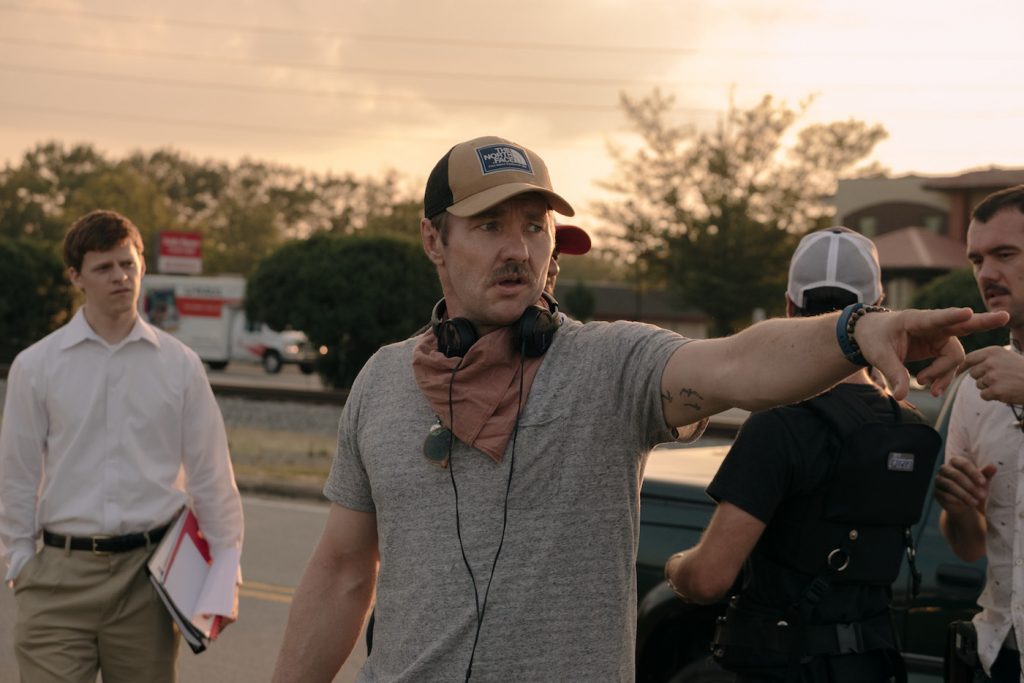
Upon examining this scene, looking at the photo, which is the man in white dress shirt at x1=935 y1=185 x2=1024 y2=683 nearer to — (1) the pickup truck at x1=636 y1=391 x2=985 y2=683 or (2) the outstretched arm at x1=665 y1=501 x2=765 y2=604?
(2) the outstretched arm at x1=665 y1=501 x2=765 y2=604

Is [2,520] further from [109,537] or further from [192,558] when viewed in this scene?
[192,558]

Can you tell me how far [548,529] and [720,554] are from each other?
1113 mm

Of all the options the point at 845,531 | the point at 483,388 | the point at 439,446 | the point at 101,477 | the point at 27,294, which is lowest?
the point at 27,294

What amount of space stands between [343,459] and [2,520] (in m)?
2.10

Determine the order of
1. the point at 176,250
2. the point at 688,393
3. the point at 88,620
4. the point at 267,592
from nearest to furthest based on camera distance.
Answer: the point at 688,393, the point at 88,620, the point at 267,592, the point at 176,250

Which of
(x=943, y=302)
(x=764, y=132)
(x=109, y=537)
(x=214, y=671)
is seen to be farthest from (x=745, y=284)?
(x=109, y=537)

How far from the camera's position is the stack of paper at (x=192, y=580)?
13.7ft

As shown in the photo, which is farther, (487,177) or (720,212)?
(720,212)

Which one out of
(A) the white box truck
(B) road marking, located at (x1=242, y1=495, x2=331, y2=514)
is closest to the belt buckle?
(B) road marking, located at (x1=242, y1=495, x2=331, y2=514)

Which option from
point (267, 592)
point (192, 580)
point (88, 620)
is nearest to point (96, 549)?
point (88, 620)

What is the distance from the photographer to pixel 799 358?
6.68ft

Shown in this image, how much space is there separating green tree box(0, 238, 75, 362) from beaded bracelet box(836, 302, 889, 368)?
105 feet

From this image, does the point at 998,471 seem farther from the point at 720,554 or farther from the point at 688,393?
the point at 688,393

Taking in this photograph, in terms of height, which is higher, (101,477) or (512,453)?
(512,453)
